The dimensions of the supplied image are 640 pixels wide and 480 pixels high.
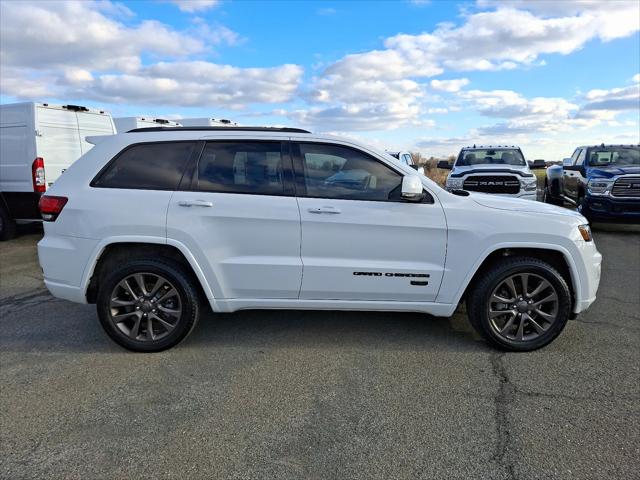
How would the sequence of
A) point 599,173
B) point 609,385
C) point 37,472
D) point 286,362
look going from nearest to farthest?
point 37,472 → point 609,385 → point 286,362 → point 599,173

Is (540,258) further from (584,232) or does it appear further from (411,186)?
(411,186)

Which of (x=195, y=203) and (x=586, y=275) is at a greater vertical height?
(x=195, y=203)

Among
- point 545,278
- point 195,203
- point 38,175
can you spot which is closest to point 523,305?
point 545,278

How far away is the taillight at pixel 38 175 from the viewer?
8.17 m

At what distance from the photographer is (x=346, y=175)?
3918 millimetres

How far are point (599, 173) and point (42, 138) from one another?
11.0 metres

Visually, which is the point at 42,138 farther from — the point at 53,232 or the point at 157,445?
the point at 157,445

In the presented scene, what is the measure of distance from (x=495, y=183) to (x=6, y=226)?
10168 millimetres

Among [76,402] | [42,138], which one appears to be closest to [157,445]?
[76,402]

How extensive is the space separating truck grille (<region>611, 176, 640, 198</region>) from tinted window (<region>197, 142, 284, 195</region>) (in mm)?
8610

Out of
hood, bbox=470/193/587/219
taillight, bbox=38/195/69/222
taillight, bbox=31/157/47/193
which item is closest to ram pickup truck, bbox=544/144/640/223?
hood, bbox=470/193/587/219

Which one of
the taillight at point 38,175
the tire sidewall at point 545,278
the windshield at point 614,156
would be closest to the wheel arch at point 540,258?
the tire sidewall at point 545,278

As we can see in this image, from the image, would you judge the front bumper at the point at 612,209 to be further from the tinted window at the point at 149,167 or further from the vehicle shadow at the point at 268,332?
the tinted window at the point at 149,167

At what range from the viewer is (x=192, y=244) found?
12.5 feet
